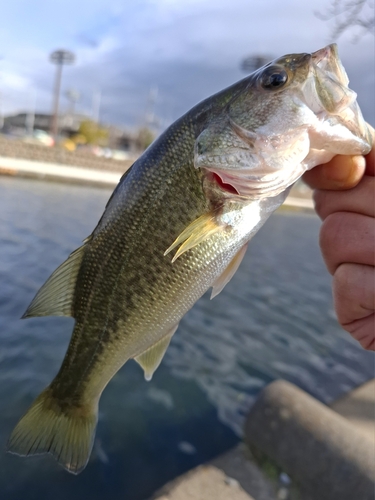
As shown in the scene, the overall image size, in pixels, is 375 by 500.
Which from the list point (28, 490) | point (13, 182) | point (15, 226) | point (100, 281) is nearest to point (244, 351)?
point (28, 490)

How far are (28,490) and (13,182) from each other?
19.9 metres

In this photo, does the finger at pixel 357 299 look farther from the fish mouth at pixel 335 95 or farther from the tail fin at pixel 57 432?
the tail fin at pixel 57 432

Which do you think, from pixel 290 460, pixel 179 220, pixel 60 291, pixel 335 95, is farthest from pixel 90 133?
pixel 335 95

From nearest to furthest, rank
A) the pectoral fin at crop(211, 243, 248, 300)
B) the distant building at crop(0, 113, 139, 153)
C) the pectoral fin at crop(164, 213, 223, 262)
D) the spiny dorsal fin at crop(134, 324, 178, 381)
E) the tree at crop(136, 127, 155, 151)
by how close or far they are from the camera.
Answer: the pectoral fin at crop(164, 213, 223, 262) → the pectoral fin at crop(211, 243, 248, 300) → the spiny dorsal fin at crop(134, 324, 178, 381) → the tree at crop(136, 127, 155, 151) → the distant building at crop(0, 113, 139, 153)

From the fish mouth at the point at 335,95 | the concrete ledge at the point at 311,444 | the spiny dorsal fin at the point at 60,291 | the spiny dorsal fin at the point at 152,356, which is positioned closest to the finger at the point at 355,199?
the fish mouth at the point at 335,95

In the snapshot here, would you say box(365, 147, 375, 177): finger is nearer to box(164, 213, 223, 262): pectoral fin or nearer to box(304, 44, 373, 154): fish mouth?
box(304, 44, 373, 154): fish mouth

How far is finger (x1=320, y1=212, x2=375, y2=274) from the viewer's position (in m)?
1.79

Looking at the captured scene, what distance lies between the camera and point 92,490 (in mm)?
3326

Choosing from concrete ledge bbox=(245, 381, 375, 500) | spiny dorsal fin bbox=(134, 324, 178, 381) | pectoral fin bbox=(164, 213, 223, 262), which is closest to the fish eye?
pectoral fin bbox=(164, 213, 223, 262)

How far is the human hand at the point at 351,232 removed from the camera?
1.78 meters

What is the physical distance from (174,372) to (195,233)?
4.02 m

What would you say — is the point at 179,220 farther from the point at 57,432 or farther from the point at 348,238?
the point at 57,432

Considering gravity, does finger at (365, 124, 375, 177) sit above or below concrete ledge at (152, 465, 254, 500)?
above

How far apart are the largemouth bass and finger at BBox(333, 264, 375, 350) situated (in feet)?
1.66
